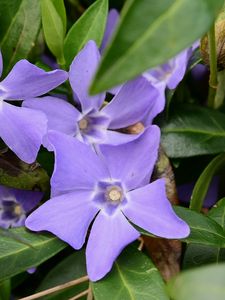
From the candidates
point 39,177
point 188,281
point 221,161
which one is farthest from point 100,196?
point 188,281

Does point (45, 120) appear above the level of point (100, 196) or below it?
above

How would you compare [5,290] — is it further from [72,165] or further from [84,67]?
[84,67]

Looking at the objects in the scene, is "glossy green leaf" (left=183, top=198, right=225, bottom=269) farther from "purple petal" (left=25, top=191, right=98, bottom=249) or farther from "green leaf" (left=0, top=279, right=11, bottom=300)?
"green leaf" (left=0, top=279, right=11, bottom=300)

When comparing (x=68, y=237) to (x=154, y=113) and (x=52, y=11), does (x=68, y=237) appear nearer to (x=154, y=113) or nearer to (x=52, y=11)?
(x=154, y=113)

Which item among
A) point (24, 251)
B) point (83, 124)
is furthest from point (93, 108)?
point (24, 251)

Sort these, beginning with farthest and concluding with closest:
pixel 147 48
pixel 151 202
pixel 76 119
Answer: pixel 76 119 < pixel 151 202 < pixel 147 48

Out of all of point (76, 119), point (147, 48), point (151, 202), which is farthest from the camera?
point (76, 119)

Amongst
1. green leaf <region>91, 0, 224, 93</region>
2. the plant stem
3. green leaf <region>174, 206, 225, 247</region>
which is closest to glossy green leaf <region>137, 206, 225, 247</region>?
green leaf <region>174, 206, 225, 247</region>
